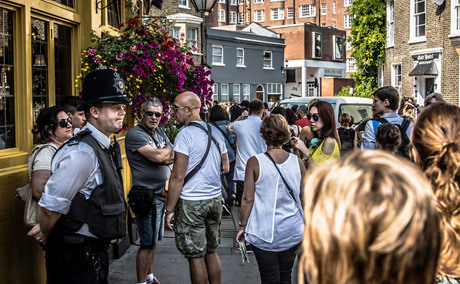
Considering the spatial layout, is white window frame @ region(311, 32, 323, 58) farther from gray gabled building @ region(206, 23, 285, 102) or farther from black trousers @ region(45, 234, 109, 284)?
black trousers @ region(45, 234, 109, 284)

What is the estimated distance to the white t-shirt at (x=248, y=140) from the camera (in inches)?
304

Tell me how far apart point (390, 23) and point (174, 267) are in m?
24.9

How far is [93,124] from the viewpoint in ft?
11.2

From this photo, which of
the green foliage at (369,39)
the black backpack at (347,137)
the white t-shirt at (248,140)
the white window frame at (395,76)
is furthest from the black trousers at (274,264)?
the green foliage at (369,39)

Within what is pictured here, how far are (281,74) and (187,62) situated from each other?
4382 centimetres

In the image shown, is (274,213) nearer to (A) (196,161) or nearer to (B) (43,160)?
(A) (196,161)

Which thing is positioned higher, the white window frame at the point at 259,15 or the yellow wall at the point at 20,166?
the white window frame at the point at 259,15

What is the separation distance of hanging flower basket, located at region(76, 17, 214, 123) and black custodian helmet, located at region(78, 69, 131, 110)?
8.42ft

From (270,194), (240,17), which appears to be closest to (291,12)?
(240,17)

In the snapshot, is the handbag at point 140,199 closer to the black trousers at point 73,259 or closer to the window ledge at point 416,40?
the black trousers at point 73,259

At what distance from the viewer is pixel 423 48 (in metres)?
23.6

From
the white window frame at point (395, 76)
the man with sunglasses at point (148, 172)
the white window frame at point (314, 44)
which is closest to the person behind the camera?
the man with sunglasses at point (148, 172)

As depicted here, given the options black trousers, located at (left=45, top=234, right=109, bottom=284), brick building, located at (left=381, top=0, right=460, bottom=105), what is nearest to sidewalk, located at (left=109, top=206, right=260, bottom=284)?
black trousers, located at (left=45, top=234, right=109, bottom=284)

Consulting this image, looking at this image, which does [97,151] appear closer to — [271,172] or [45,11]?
[271,172]
